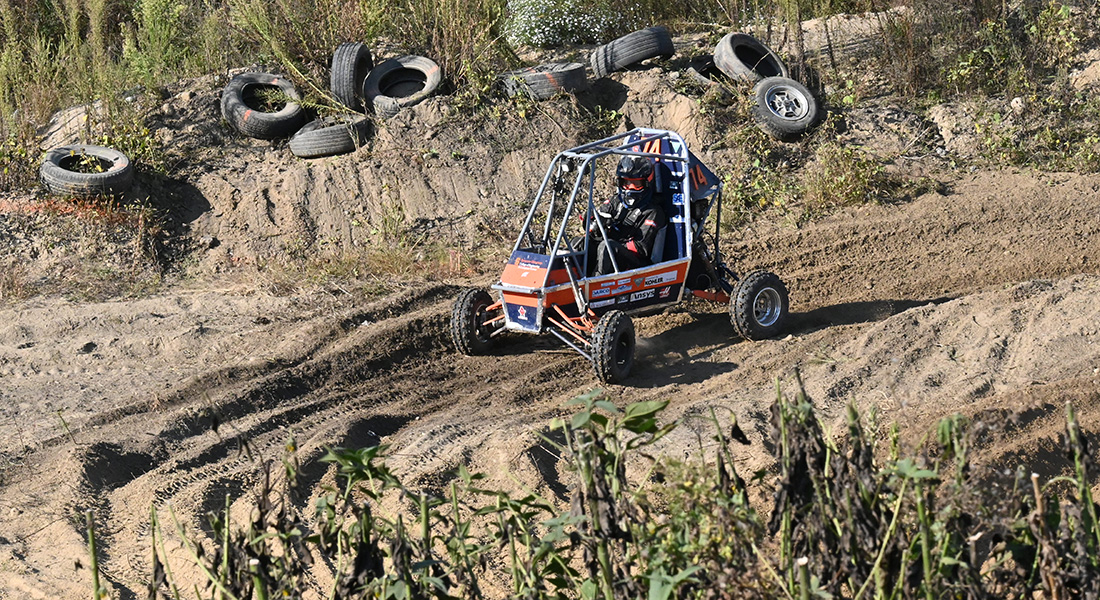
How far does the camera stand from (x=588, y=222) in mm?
8289

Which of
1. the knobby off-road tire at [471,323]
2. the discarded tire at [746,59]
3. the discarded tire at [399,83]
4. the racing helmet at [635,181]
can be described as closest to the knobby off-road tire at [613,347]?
the knobby off-road tire at [471,323]

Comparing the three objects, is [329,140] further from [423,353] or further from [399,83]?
[423,353]

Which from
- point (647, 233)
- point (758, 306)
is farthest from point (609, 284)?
point (758, 306)

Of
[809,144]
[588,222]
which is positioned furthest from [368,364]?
[809,144]

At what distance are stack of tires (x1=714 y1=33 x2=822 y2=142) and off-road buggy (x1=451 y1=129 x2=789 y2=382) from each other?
12.3 feet

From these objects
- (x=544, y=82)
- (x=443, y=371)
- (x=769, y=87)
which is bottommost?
(x=443, y=371)

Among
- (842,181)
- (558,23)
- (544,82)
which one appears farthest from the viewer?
(558,23)

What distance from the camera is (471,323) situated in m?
8.45

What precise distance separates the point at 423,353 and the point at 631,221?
1915mm

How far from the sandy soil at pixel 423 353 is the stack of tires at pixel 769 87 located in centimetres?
167

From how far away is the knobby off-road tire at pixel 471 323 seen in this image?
841 centimetres

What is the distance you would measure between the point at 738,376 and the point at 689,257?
1097mm

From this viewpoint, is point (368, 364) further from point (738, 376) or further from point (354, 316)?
point (738, 376)

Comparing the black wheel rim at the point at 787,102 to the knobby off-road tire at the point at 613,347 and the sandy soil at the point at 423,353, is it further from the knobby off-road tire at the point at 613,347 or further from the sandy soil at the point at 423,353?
the knobby off-road tire at the point at 613,347
